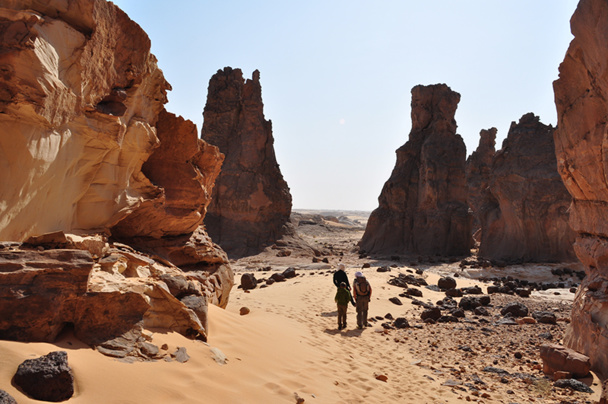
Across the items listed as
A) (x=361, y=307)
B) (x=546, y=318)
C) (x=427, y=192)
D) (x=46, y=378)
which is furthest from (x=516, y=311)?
(x=427, y=192)

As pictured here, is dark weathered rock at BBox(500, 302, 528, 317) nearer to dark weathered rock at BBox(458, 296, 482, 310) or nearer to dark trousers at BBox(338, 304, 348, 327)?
dark weathered rock at BBox(458, 296, 482, 310)

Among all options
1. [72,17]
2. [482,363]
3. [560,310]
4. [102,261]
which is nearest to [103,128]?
[72,17]

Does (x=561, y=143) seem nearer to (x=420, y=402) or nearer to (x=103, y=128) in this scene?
(x=420, y=402)

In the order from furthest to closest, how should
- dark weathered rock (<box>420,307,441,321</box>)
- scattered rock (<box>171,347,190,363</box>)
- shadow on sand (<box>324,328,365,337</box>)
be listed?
1. dark weathered rock (<box>420,307,441,321</box>)
2. shadow on sand (<box>324,328,365,337</box>)
3. scattered rock (<box>171,347,190,363</box>)

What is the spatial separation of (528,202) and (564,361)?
2142 centimetres

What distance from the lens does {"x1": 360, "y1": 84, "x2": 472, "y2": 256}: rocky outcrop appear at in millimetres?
28641

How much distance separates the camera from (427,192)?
2928 centimetres

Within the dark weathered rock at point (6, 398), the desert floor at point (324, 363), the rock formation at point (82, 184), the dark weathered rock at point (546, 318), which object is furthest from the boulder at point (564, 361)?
the dark weathered rock at point (6, 398)

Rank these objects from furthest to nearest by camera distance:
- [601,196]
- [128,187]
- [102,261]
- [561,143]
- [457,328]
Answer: [457,328] → [561,143] → [601,196] → [128,187] → [102,261]

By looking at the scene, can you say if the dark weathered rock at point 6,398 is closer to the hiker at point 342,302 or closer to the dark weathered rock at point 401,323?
the hiker at point 342,302

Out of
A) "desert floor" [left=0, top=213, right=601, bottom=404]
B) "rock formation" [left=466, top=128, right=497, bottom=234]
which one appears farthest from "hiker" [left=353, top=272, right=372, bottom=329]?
"rock formation" [left=466, top=128, right=497, bottom=234]

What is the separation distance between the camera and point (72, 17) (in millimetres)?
4758

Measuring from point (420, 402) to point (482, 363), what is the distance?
243 cm

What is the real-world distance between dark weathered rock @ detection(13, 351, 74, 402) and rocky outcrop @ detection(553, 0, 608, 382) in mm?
6979
